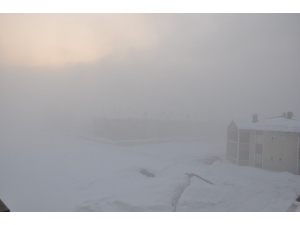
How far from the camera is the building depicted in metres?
4.17

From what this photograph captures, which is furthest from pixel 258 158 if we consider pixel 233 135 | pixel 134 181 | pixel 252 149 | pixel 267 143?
pixel 134 181

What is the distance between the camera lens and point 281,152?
4.27m

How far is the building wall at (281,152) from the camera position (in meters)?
4.11

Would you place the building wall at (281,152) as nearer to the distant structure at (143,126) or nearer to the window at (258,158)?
the window at (258,158)

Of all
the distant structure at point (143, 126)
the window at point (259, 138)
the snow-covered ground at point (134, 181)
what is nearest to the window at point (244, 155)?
→ the snow-covered ground at point (134, 181)

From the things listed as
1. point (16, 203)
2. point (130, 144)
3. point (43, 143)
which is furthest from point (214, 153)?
point (43, 143)

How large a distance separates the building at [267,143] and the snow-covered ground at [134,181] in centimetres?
21

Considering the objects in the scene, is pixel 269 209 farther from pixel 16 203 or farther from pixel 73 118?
pixel 73 118

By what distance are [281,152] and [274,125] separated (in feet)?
2.07

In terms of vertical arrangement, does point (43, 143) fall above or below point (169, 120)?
below

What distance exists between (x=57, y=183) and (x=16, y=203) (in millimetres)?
→ 625

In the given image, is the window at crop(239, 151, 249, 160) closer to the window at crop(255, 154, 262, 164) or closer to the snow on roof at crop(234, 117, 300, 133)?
the window at crop(255, 154, 262, 164)

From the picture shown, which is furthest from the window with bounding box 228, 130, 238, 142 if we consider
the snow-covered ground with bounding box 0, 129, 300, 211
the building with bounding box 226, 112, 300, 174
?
the snow-covered ground with bounding box 0, 129, 300, 211

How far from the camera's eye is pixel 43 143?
5.63 metres
